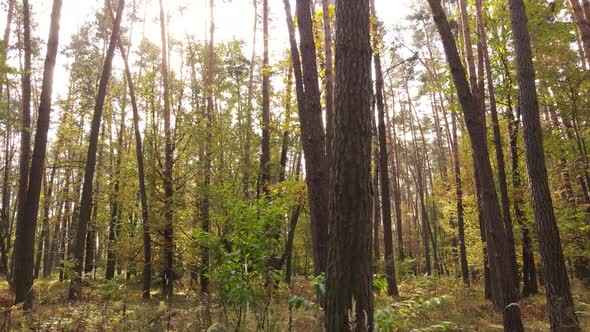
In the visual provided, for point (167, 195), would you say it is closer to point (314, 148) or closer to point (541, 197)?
point (314, 148)

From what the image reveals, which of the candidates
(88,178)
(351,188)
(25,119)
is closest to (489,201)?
(351,188)

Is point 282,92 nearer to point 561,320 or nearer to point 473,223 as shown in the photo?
point 473,223

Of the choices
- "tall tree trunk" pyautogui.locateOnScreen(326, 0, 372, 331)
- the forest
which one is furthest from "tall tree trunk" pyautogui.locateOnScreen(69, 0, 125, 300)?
"tall tree trunk" pyautogui.locateOnScreen(326, 0, 372, 331)

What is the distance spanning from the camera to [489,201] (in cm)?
626

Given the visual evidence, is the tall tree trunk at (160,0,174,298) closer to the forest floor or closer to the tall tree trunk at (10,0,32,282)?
the forest floor

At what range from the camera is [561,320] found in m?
6.90

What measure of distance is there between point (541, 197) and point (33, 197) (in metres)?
11.0

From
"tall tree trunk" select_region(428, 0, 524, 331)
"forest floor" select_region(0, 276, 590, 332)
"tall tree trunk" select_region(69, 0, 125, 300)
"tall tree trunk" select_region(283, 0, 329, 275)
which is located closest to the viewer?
"forest floor" select_region(0, 276, 590, 332)

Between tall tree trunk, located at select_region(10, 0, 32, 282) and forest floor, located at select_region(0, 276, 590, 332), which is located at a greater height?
tall tree trunk, located at select_region(10, 0, 32, 282)

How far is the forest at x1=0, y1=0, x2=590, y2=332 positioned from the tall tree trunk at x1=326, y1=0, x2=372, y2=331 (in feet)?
0.05

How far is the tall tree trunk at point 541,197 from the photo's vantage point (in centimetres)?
698

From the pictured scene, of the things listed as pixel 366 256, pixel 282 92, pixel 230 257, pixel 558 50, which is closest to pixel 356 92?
pixel 366 256

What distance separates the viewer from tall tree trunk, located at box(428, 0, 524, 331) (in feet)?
19.8

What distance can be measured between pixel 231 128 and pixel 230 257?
10.8 m
